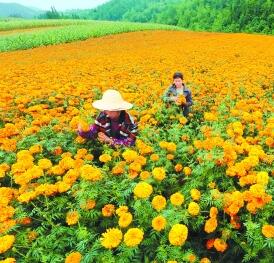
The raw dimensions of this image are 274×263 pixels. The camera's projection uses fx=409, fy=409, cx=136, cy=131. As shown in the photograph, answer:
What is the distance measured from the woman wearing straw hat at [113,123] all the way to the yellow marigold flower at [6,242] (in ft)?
6.02

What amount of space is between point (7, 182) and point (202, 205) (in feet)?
6.84

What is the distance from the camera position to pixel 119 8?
149m

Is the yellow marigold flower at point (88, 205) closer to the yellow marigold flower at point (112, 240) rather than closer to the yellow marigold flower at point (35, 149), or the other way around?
the yellow marigold flower at point (112, 240)

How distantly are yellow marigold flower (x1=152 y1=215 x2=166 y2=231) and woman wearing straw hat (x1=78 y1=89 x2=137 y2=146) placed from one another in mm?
1813

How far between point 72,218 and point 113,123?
207 centimetres

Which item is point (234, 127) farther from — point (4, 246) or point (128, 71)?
point (128, 71)

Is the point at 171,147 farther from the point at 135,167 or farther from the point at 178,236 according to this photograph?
the point at 178,236

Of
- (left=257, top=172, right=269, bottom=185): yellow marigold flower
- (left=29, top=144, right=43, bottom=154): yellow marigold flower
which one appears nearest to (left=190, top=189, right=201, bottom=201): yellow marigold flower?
(left=257, top=172, right=269, bottom=185): yellow marigold flower

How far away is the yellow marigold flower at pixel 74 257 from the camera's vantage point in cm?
270

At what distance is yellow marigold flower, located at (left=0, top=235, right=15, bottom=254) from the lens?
2824mm

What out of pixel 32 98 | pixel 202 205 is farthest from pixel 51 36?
pixel 202 205

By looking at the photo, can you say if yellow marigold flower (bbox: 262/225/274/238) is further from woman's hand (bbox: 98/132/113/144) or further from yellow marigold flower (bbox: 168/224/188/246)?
woman's hand (bbox: 98/132/113/144)

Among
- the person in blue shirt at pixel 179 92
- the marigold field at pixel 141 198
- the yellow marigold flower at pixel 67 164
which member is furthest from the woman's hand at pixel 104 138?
the person in blue shirt at pixel 179 92

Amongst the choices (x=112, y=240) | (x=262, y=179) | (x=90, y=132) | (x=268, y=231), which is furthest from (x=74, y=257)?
(x=90, y=132)
